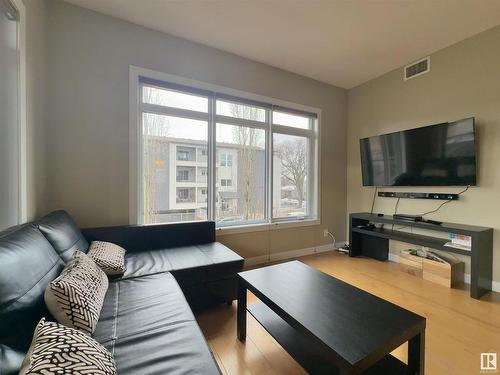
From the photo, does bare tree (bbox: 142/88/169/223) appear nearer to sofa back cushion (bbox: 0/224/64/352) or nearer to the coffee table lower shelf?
sofa back cushion (bbox: 0/224/64/352)

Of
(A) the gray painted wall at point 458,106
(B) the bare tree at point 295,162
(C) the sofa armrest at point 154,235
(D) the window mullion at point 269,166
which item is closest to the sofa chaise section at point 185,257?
(C) the sofa armrest at point 154,235

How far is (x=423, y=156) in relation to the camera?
9.11ft

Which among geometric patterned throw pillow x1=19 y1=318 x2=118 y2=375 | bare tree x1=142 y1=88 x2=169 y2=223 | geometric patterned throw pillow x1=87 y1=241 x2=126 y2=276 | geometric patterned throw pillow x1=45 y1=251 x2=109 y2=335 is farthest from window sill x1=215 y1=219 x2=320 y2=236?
geometric patterned throw pillow x1=19 y1=318 x2=118 y2=375

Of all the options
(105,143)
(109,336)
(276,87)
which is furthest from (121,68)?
(109,336)

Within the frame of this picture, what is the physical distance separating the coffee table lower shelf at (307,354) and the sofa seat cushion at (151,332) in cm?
54

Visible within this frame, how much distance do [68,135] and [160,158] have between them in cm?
83

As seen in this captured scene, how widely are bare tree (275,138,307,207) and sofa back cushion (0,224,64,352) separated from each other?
275 cm

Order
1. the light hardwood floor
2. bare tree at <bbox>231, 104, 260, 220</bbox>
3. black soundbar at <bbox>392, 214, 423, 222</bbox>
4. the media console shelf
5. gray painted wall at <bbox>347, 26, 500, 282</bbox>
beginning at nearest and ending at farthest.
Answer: the light hardwood floor < the media console shelf < gray painted wall at <bbox>347, 26, 500, 282</bbox> < black soundbar at <bbox>392, 214, 423, 222</bbox> < bare tree at <bbox>231, 104, 260, 220</bbox>

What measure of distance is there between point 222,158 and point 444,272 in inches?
111

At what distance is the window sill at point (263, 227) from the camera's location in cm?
281

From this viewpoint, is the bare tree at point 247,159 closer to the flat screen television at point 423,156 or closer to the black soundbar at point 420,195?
the flat screen television at point 423,156

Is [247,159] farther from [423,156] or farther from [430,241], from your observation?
[430,241]

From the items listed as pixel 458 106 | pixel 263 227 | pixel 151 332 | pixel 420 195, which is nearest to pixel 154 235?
pixel 151 332

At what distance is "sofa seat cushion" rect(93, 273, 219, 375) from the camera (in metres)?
0.85
